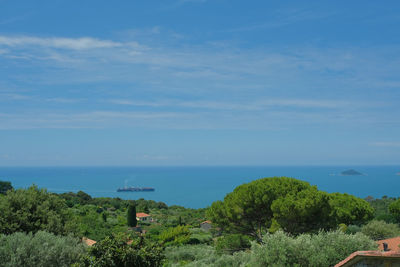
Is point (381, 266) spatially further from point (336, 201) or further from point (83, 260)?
point (336, 201)

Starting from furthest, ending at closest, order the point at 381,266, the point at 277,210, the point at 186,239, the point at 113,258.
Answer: the point at 186,239, the point at 277,210, the point at 113,258, the point at 381,266

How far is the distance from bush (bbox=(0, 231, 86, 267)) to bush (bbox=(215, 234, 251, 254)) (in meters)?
12.9

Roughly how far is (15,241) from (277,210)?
1381 cm

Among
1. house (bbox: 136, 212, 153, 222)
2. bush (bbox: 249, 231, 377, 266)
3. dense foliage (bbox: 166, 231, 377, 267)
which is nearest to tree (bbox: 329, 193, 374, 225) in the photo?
dense foliage (bbox: 166, 231, 377, 267)

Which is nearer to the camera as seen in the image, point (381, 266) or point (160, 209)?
point (381, 266)

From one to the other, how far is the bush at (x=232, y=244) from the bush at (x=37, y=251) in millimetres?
12868

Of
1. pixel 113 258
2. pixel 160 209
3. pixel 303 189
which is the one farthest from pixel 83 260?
pixel 160 209

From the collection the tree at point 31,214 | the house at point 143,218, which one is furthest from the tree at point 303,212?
the house at point 143,218

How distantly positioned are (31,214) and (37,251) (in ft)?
12.7

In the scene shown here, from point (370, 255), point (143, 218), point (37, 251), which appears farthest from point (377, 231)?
point (143, 218)

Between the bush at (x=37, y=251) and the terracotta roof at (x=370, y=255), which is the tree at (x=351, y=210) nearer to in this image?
the bush at (x=37, y=251)

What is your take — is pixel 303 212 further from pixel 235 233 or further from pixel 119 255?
pixel 119 255

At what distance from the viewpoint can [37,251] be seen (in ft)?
40.5

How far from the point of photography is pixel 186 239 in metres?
33.2
